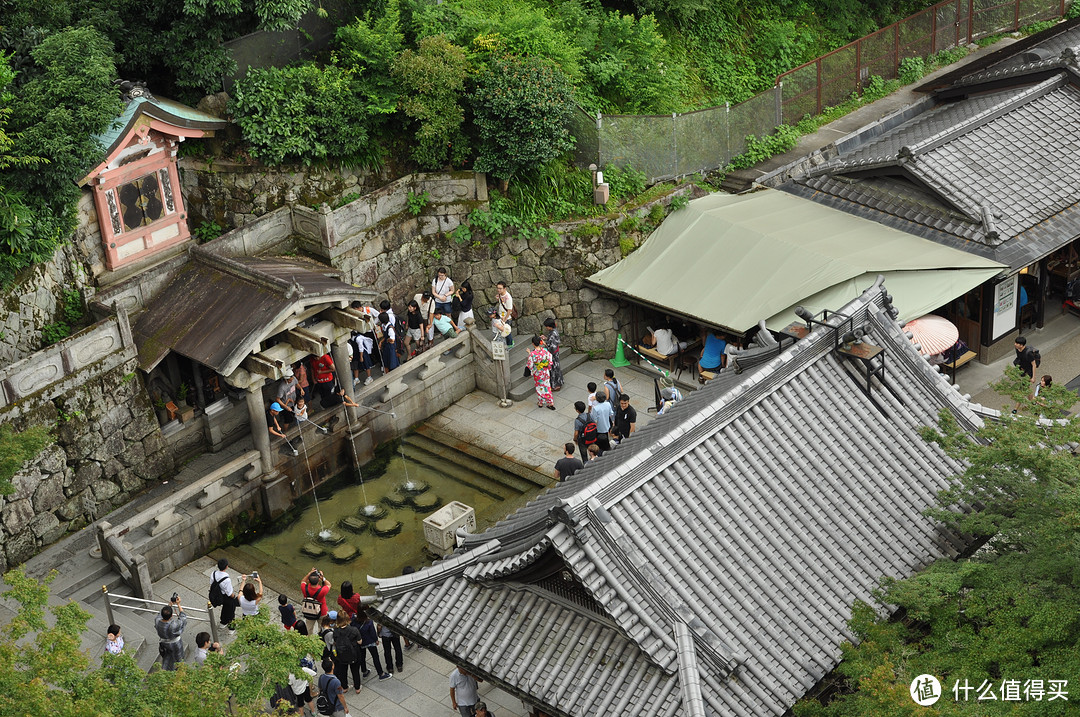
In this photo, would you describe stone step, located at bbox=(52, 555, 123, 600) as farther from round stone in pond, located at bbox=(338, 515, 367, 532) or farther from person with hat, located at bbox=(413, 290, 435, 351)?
person with hat, located at bbox=(413, 290, 435, 351)

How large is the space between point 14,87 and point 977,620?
22.8m

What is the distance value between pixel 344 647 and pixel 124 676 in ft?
20.7

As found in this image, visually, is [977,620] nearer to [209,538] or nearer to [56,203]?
[209,538]

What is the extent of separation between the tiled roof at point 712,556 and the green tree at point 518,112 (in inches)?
507

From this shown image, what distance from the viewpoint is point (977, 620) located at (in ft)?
60.6

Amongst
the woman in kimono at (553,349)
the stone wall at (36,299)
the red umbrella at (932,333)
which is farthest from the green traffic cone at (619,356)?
the stone wall at (36,299)

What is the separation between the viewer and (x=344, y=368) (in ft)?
102

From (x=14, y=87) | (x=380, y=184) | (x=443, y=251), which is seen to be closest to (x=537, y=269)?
(x=443, y=251)

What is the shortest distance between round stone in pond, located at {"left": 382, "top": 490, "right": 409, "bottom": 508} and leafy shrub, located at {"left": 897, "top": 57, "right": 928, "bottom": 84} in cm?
2197

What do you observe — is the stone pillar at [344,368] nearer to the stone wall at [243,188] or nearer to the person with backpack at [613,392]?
the stone wall at [243,188]

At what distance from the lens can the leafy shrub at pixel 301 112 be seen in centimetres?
3206

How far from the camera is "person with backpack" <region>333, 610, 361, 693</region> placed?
77.4 ft

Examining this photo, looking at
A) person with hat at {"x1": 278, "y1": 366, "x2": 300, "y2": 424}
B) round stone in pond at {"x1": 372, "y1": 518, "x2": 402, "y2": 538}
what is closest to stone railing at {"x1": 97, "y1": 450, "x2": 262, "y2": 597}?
person with hat at {"x1": 278, "y1": 366, "x2": 300, "y2": 424}

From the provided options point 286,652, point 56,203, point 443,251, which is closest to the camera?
point 286,652
